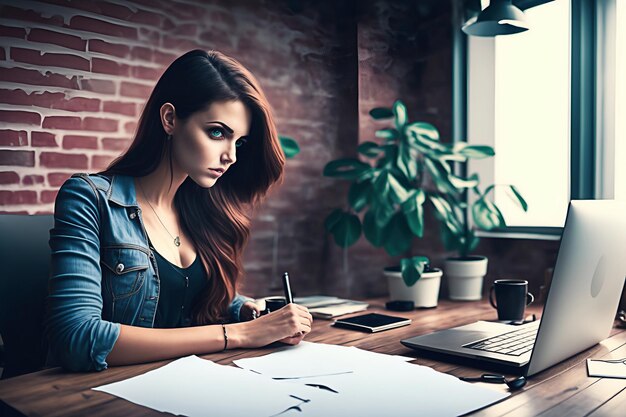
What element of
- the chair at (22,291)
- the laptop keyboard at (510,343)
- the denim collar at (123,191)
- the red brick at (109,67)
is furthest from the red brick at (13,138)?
the laptop keyboard at (510,343)

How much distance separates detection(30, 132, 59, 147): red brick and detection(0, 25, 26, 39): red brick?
1.08ft

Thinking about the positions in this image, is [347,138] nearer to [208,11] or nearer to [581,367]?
[208,11]

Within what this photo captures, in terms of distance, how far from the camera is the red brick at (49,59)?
76.1 inches

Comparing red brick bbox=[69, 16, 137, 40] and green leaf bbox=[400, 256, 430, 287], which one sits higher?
red brick bbox=[69, 16, 137, 40]

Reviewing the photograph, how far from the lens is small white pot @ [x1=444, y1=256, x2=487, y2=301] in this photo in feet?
7.38

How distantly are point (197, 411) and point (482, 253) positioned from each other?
1900 millimetres

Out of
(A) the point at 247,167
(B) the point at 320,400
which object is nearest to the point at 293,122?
(A) the point at 247,167

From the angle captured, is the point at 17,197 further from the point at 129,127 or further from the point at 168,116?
the point at 168,116

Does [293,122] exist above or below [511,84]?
below

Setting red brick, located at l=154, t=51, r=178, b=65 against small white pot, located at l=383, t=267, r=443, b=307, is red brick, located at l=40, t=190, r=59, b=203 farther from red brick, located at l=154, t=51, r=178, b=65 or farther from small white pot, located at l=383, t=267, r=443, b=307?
small white pot, located at l=383, t=267, r=443, b=307

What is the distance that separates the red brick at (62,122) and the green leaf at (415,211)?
1281 mm

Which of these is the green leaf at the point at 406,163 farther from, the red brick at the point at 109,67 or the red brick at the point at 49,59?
the red brick at the point at 49,59

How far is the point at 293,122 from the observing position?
2660mm

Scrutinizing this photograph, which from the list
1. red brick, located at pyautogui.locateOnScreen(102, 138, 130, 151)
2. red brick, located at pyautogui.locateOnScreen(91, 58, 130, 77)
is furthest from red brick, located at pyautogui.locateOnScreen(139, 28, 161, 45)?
red brick, located at pyautogui.locateOnScreen(102, 138, 130, 151)
